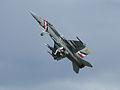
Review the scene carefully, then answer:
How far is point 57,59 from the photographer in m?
112

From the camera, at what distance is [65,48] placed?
106m

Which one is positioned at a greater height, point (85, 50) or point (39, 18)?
point (39, 18)

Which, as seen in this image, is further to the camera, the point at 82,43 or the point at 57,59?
the point at 57,59

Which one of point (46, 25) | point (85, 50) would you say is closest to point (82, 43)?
point (85, 50)

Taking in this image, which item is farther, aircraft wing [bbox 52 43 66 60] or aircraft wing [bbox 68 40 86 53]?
aircraft wing [bbox 52 43 66 60]

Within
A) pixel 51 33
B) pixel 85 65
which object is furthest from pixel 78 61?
pixel 51 33

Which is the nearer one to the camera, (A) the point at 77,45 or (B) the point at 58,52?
(A) the point at 77,45

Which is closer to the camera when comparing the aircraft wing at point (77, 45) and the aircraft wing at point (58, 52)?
the aircraft wing at point (77, 45)

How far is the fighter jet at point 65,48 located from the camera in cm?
10550

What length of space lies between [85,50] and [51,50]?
850cm

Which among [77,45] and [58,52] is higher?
[77,45]

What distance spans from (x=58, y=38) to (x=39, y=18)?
7279 mm

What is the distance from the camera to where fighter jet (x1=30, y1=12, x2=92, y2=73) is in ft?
346

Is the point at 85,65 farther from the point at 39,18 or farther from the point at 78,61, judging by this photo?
the point at 39,18
